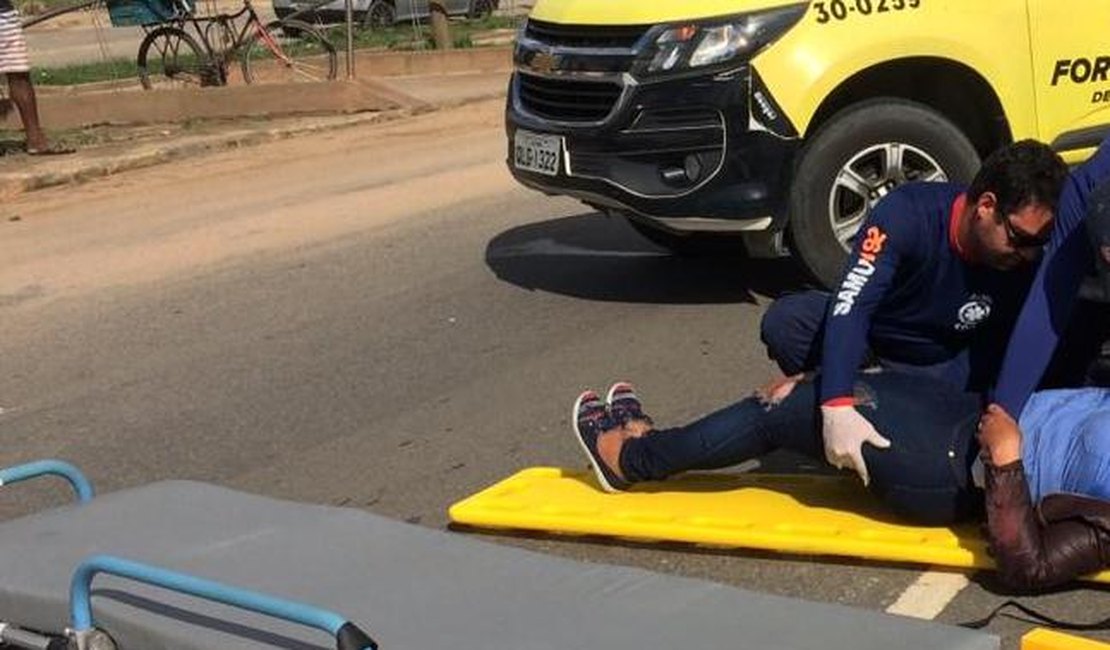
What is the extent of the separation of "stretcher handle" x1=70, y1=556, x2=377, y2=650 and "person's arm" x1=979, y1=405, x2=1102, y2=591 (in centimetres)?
175

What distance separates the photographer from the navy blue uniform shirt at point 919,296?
415 cm

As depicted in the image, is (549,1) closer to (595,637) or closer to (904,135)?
(904,135)

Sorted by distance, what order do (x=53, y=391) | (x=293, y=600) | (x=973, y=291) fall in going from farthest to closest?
(x=53, y=391) < (x=973, y=291) < (x=293, y=600)

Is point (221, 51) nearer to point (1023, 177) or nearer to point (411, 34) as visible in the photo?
point (411, 34)

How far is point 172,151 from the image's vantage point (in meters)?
12.8

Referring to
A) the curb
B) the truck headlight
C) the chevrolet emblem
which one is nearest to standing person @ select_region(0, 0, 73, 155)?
the curb

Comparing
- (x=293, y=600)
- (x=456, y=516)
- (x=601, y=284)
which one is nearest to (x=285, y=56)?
(x=601, y=284)

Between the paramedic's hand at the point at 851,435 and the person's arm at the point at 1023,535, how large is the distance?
0.32 m

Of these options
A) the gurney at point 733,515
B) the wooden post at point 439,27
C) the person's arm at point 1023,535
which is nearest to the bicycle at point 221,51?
the wooden post at point 439,27

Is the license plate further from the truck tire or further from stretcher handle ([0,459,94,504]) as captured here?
stretcher handle ([0,459,94,504])

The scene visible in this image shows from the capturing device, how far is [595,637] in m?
2.78

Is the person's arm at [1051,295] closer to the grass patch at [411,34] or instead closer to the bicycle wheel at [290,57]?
the bicycle wheel at [290,57]

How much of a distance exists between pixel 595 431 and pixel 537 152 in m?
2.49

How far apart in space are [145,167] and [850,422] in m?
9.50
